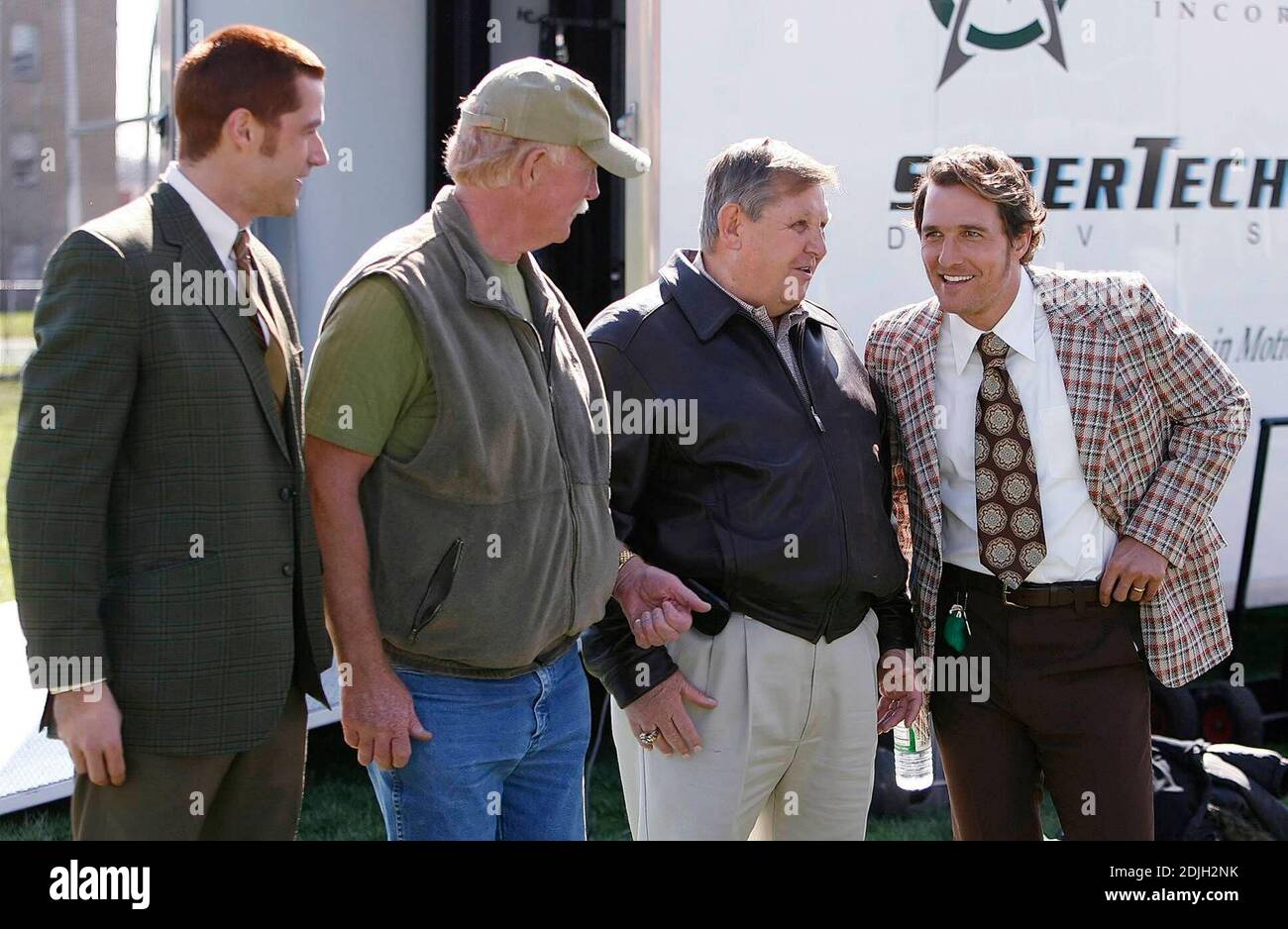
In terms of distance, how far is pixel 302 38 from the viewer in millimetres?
4551

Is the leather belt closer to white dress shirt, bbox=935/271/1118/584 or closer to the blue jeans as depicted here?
white dress shirt, bbox=935/271/1118/584

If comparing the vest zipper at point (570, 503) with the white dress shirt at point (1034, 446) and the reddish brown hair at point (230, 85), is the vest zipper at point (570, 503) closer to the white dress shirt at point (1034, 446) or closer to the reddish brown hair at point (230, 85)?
the reddish brown hair at point (230, 85)

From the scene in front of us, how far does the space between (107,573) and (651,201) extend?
2.33 meters

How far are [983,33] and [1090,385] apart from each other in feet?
6.75

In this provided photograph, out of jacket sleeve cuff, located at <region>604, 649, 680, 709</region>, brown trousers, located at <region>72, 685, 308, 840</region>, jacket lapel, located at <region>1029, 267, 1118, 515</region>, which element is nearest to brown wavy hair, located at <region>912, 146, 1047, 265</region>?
jacket lapel, located at <region>1029, 267, 1118, 515</region>

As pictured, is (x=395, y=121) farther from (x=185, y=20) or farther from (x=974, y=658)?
(x=974, y=658)

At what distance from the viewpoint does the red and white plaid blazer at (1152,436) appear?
8.86 feet

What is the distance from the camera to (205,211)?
2.12 m

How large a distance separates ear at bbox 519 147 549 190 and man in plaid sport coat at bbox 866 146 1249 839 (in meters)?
0.83

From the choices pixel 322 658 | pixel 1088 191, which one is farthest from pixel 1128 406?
pixel 1088 191

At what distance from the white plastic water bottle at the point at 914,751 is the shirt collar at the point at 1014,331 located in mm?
744

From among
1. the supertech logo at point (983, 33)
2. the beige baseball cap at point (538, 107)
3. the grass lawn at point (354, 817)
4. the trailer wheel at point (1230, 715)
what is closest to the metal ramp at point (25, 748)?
the grass lawn at point (354, 817)

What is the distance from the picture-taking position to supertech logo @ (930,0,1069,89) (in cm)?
433

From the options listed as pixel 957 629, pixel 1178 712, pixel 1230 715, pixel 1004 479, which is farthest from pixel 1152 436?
pixel 1230 715
